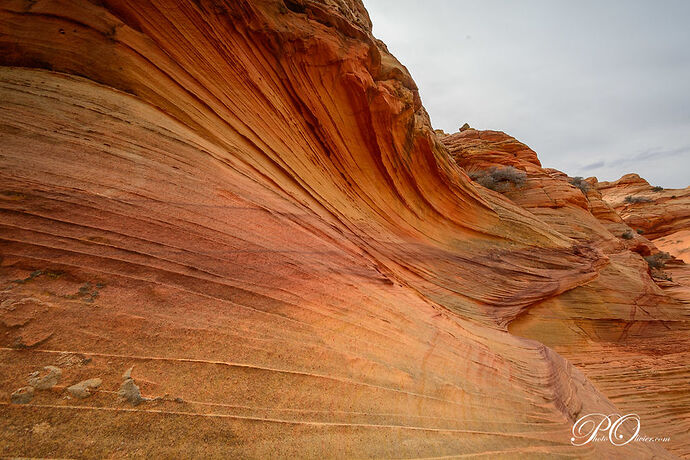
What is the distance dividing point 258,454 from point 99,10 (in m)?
6.08

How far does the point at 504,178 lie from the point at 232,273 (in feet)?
47.4

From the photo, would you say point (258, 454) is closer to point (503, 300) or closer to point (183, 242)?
point (183, 242)

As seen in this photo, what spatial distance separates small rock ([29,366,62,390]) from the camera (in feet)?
4.98

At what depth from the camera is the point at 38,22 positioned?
3.87 m

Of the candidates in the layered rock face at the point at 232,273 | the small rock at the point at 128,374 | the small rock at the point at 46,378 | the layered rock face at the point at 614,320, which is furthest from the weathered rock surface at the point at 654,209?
the small rock at the point at 46,378

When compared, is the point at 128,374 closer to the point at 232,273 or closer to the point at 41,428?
the point at 41,428

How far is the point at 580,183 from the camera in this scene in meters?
17.9

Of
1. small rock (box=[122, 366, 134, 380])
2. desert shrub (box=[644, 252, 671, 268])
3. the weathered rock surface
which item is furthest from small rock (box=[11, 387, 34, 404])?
the weathered rock surface

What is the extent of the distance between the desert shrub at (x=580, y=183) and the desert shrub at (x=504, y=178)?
6.73 metres

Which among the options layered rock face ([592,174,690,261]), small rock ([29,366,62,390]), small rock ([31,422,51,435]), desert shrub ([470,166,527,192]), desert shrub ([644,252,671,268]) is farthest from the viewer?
layered rock face ([592,174,690,261])

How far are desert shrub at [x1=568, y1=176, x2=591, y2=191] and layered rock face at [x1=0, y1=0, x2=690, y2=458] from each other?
12623 mm

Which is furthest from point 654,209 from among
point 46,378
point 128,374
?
point 46,378

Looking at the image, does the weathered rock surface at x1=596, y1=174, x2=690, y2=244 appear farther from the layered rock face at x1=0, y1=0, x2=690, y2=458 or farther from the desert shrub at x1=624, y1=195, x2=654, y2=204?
the layered rock face at x1=0, y1=0, x2=690, y2=458

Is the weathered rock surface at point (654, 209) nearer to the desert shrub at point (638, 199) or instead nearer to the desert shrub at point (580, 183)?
the desert shrub at point (638, 199)
